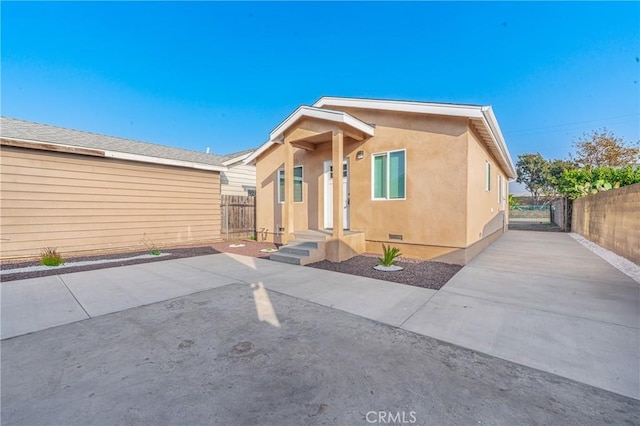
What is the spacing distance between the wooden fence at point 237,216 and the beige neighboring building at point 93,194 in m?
0.69

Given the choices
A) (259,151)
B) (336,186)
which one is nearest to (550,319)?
(336,186)

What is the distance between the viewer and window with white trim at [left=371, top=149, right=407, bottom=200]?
7.70m

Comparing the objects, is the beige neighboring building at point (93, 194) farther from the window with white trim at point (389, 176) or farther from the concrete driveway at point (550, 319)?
the concrete driveway at point (550, 319)

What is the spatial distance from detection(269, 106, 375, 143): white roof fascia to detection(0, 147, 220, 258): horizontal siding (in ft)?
16.0

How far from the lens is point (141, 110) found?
1664 centimetres

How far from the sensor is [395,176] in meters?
7.84

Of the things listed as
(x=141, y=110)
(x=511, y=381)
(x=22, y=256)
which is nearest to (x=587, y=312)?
(x=511, y=381)

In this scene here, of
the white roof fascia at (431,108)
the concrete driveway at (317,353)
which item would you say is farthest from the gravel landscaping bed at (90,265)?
the white roof fascia at (431,108)

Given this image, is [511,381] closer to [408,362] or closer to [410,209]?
[408,362]

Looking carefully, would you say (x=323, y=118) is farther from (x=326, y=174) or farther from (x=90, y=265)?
(x=90, y=265)

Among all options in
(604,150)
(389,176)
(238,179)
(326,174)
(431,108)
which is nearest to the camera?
(431,108)

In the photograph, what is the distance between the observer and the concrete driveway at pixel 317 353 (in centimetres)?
197

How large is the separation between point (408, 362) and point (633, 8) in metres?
13.4

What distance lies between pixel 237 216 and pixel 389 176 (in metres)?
7.88
